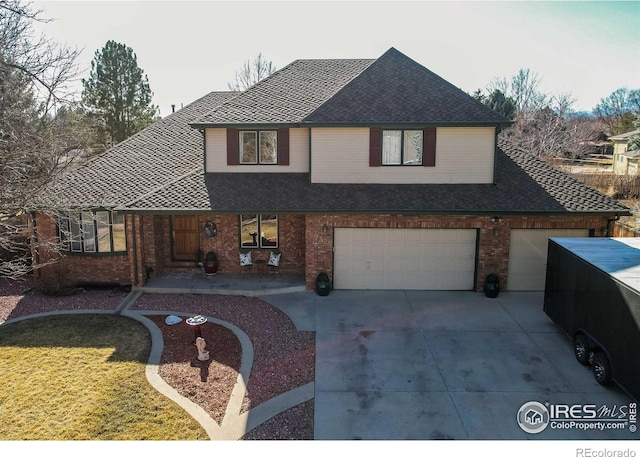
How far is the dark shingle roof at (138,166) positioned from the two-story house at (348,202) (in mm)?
96

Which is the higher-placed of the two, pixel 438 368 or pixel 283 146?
pixel 283 146

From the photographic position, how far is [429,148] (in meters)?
15.2

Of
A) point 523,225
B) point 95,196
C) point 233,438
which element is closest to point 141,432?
point 233,438

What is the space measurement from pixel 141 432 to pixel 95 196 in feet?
31.5

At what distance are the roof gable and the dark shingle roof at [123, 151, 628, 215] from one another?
211 cm

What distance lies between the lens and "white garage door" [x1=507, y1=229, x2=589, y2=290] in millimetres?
14781

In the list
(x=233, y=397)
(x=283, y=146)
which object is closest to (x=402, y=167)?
(x=283, y=146)

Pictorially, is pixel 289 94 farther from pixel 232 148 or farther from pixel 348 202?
pixel 348 202

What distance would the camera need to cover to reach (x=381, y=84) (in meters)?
16.9

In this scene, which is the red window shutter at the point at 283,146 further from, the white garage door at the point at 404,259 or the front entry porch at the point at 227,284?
the front entry porch at the point at 227,284

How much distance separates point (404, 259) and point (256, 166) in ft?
19.6

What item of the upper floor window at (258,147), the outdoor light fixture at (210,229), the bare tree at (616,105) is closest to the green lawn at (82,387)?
the outdoor light fixture at (210,229)

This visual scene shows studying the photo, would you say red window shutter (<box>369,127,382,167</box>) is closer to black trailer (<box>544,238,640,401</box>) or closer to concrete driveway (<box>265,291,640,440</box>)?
concrete driveway (<box>265,291,640,440</box>)

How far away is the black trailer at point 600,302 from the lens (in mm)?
8617
